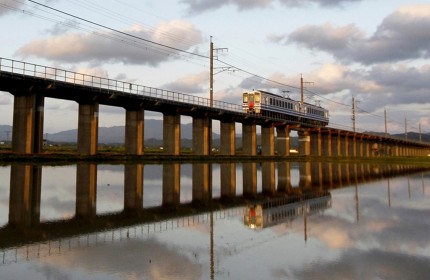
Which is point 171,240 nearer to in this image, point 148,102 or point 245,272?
point 245,272

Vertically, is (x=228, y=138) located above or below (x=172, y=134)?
above

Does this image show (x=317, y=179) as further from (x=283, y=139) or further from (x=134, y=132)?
(x=283, y=139)

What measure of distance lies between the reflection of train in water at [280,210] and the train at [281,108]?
174 ft

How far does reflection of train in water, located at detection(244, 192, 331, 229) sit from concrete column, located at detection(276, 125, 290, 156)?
6164 cm

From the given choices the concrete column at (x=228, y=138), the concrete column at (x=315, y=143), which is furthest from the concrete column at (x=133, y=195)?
the concrete column at (x=315, y=143)

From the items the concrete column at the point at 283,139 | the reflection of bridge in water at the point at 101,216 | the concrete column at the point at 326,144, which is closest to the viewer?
the reflection of bridge in water at the point at 101,216

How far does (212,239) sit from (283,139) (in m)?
72.4

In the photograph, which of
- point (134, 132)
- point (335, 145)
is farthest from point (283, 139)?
point (134, 132)

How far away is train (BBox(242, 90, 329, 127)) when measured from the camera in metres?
72.4

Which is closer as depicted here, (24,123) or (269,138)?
(24,123)

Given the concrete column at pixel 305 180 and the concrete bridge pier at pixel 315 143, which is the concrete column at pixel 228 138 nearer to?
the concrete column at pixel 305 180

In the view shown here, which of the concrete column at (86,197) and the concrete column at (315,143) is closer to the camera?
the concrete column at (86,197)

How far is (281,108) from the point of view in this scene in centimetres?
8062

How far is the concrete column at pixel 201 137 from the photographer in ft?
196
